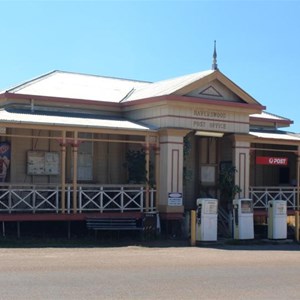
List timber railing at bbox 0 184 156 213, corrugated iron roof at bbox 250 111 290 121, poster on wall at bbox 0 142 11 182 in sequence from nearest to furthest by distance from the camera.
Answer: timber railing at bbox 0 184 156 213 → poster on wall at bbox 0 142 11 182 → corrugated iron roof at bbox 250 111 290 121

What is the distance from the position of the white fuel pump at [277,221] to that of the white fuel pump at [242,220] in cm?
75

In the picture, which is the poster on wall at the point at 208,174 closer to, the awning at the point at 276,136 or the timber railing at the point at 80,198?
the awning at the point at 276,136

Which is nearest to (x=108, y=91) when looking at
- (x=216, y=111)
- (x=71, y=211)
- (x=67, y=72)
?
(x=67, y=72)

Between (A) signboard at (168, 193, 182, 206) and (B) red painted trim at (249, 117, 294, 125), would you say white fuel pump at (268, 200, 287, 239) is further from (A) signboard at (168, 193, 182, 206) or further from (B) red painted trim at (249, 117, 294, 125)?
(B) red painted trim at (249, 117, 294, 125)

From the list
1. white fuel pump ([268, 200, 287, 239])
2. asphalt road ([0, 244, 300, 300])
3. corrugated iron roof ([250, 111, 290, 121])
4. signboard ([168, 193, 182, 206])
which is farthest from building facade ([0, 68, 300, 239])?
asphalt road ([0, 244, 300, 300])

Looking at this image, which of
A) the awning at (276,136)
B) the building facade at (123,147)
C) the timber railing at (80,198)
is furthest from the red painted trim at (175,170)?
the awning at (276,136)

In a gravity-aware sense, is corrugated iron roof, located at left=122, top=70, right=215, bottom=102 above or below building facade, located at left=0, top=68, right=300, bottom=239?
above

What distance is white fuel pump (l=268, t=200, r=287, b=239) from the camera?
21141mm

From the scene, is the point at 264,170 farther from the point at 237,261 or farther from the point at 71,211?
the point at 237,261

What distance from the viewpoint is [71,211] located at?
20.2 meters

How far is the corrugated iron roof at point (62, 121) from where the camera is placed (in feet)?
64.1

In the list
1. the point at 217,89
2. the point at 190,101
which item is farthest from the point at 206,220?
the point at 217,89

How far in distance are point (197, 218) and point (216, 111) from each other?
15.9 ft

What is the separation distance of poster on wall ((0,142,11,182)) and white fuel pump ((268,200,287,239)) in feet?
29.4
